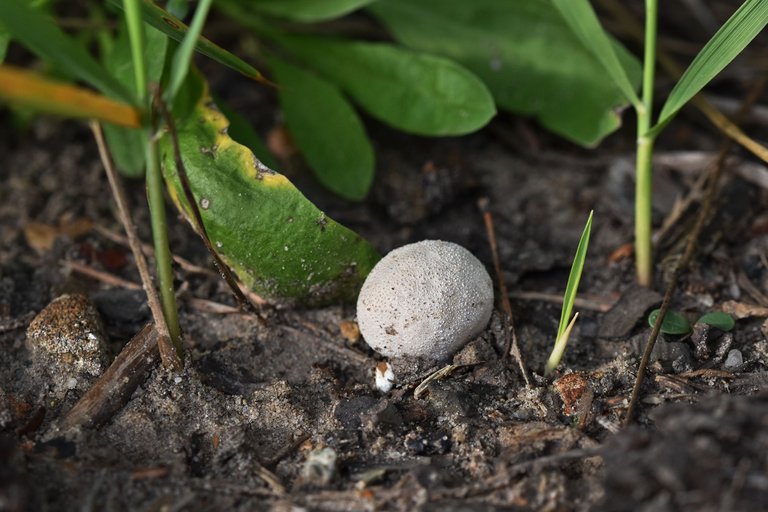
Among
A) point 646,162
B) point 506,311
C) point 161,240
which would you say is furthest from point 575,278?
point 161,240

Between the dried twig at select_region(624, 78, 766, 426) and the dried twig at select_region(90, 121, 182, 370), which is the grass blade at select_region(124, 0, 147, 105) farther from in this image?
the dried twig at select_region(624, 78, 766, 426)

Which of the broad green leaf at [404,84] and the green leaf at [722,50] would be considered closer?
the green leaf at [722,50]

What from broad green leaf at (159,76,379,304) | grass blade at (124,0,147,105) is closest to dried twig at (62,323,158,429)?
broad green leaf at (159,76,379,304)

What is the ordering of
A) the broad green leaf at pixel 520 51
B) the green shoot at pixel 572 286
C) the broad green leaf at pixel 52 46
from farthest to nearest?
1. the broad green leaf at pixel 520 51
2. the green shoot at pixel 572 286
3. the broad green leaf at pixel 52 46

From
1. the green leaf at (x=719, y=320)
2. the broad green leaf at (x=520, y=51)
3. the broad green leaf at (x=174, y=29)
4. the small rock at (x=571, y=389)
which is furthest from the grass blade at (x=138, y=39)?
the green leaf at (x=719, y=320)

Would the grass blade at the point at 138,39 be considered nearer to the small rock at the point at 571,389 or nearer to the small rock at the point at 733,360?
the small rock at the point at 571,389

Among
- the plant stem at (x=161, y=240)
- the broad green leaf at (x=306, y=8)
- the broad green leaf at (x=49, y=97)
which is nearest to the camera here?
the broad green leaf at (x=49, y=97)

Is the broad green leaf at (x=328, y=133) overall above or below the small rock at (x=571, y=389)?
above

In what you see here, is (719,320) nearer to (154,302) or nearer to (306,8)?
(154,302)
